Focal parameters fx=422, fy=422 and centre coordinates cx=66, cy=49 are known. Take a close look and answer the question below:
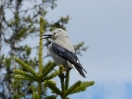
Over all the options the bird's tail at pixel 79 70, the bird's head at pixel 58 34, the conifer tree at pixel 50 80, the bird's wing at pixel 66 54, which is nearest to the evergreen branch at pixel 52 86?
the conifer tree at pixel 50 80

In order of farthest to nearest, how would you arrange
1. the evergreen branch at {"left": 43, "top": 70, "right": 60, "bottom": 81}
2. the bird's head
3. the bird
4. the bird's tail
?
the bird's head
the bird
the bird's tail
the evergreen branch at {"left": 43, "top": 70, "right": 60, "bottom": 81}

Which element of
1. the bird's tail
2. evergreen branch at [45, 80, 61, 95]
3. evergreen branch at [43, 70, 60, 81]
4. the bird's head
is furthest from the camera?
the bird's head

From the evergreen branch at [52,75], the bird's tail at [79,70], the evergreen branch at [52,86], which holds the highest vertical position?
the bird's tail at [79,70]

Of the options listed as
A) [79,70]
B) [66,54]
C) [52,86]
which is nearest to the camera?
[52,86]

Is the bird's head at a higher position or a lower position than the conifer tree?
higher

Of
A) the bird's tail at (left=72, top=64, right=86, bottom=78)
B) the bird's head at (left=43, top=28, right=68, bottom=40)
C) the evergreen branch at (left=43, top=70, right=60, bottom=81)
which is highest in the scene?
the bird's head at (left=43, top=28, right=68, bottom=40)

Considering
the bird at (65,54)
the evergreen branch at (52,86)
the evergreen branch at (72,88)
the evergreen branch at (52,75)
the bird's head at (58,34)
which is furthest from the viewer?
the bird's head at (58,34)

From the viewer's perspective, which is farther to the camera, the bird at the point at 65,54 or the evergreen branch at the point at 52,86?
the bird at the point at 65,54

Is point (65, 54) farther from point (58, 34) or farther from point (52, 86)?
point (52, 86)

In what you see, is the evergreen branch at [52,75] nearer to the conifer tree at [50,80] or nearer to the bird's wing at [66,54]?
the conifer tree at [50,80]

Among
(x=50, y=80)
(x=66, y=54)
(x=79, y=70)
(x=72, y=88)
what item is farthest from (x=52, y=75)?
(x=66, y=54)

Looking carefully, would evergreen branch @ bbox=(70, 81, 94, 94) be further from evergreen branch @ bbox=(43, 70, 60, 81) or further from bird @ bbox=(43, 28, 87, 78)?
bird @ bbox=(43, 28, 87, 78)

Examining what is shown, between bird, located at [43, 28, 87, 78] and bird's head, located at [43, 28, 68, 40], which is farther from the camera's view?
bird's head, located at [43, 28, 68, 40]

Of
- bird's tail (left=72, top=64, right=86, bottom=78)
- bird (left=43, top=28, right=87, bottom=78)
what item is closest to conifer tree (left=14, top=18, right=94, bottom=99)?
bird's tail (left=72, top=64, right=86, bottom=78)
